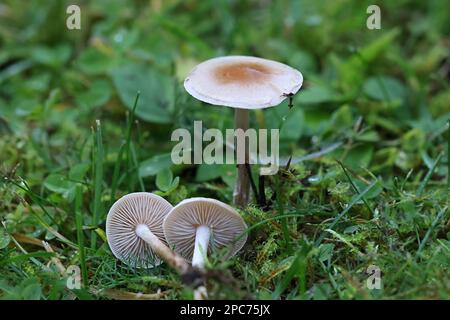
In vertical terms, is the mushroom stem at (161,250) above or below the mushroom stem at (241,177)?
below

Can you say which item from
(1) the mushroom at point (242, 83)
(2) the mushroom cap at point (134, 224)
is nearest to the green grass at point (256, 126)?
(2) the mushroom cap at point (134, 224)

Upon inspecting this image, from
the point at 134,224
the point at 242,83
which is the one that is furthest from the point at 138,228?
the point at 242,83

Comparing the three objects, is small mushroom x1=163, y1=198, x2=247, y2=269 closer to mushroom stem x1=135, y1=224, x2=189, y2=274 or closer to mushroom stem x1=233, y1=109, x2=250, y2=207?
mushroom stem x1=135, y1=224, x2=189, y2=274

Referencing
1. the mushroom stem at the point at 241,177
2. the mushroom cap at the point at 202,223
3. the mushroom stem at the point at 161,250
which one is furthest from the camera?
the mushroom stem at the point at 241,177

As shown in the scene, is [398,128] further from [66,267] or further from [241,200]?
[66,267]

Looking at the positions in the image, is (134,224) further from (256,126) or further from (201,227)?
(256,126)

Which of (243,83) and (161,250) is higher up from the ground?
(243,83)

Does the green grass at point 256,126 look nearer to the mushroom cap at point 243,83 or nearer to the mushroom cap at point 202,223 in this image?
the mushroom cap at point 202,223
